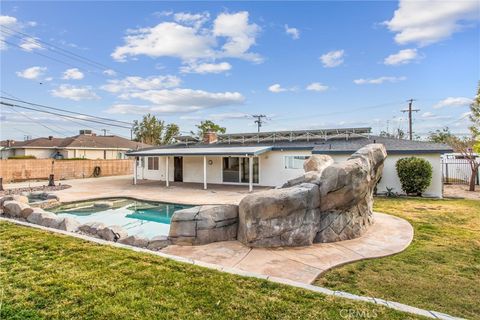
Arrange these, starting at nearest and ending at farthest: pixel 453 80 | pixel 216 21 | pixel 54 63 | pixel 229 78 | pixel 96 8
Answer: pixel 96 8, pixel 216 21, pixel 453 80, pixel 54 63, pixel 229 78

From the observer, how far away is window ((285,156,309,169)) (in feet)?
63.9

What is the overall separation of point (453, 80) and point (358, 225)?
1685 centimetres

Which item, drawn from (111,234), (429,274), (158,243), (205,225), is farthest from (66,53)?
(429,274)

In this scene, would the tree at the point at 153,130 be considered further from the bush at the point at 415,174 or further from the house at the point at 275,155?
the bush at the point at 415,174

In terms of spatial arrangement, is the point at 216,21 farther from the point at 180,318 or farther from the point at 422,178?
the point at 180,318

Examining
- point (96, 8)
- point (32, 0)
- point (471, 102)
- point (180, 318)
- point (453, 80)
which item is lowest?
point (180, 318)

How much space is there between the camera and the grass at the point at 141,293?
3627 millimetres

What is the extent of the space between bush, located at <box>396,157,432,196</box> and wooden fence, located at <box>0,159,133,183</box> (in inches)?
1097

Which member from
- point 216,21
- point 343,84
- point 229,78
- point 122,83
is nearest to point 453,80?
point 343,84

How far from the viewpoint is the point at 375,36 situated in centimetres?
1755

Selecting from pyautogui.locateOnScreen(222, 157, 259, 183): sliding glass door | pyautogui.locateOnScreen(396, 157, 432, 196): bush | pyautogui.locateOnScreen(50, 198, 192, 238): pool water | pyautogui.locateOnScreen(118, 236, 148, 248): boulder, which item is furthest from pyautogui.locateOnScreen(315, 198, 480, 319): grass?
pyautogui.locateOnScreen(222, 157, 259, 183): sliding glass door

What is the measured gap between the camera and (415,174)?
15.4 meters

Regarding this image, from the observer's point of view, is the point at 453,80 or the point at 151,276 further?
the point at 453,80

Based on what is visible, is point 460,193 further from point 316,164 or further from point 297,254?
point 297,254
